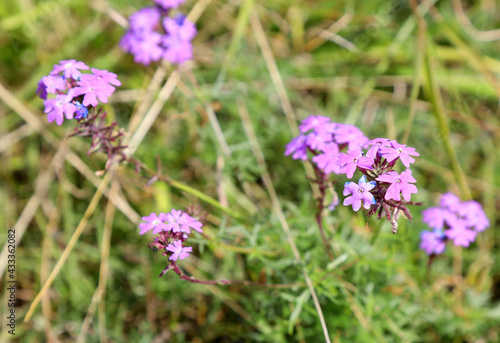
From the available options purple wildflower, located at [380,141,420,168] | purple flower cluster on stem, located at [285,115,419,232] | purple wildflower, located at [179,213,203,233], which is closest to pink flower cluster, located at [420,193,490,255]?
purple flower cluster on stem, located at [285,115,419,232]

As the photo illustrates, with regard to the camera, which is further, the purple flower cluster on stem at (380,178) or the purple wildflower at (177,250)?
the purple wildflower at (177,250)

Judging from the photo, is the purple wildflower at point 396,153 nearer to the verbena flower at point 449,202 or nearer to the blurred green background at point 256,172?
the blurred green background at point 256,172

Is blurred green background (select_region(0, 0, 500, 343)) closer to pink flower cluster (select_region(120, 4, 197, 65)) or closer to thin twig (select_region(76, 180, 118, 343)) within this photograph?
thin twig (select_region(76, 180, 118, 343))

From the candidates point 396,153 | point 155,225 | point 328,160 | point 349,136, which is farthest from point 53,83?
point 396,153

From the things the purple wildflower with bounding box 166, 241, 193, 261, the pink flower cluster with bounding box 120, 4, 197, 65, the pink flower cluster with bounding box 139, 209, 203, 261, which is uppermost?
the pink flower cluster with bounding box 120, 4, 197, 65

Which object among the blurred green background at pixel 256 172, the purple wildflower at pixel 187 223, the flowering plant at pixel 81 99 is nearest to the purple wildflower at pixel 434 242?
the blurred green background at pixel 256 172

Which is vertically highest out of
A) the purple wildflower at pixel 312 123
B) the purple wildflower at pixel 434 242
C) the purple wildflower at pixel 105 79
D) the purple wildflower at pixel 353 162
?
the purple wildflower at pixel 312 123

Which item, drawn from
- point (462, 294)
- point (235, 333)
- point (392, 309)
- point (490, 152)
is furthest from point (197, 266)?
point (490, 152)
